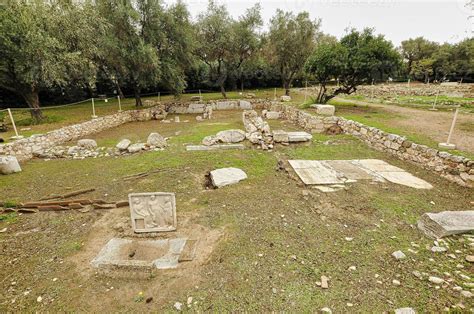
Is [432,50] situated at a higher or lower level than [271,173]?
higher

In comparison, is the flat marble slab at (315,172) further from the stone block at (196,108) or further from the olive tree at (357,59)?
the stone block at (196,108)

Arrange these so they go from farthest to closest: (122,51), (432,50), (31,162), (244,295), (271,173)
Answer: (432,50)
(122,51)
(31,162)
(271,173)
(244,295)

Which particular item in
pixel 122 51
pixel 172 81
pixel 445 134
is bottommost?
pixel 445 134

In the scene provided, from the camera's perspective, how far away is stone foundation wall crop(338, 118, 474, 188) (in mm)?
5298

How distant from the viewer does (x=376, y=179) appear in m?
5.82

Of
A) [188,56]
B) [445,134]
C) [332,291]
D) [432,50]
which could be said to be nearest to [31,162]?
[332,291]

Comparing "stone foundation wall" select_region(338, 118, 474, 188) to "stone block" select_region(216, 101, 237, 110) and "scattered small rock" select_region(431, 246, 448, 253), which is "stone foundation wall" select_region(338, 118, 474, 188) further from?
"stone block" select_region(216, 101, 237, 110)

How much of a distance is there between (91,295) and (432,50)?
54.3 metres

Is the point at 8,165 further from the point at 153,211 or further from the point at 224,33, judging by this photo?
the point at 224,33

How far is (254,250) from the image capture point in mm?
3480

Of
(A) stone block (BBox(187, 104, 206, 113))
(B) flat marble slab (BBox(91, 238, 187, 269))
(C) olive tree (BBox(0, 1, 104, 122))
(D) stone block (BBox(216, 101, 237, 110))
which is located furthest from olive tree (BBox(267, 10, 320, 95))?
(B) flat marble slab (BBox(91, 238, 187, 269))

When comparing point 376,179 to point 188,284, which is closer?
point 188,284

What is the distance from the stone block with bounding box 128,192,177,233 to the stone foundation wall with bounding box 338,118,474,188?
22.2 ft

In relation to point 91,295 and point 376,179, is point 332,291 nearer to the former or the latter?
point 91,295
